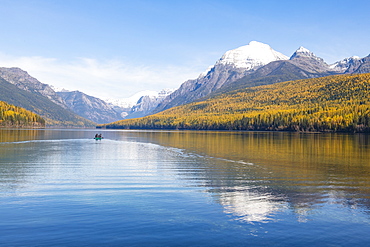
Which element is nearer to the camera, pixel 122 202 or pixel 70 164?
pixel 122 202

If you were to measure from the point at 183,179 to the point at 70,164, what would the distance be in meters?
21.9

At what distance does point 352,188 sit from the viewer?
33375 mm

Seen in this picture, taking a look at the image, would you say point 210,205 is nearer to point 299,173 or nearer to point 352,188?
point 352,188

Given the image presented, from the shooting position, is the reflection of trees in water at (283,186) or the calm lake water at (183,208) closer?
the calm lake water at (183,208)

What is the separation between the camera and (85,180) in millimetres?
37250

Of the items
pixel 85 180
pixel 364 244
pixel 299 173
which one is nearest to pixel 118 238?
pixel 364 244

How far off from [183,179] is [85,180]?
1101 centimetres

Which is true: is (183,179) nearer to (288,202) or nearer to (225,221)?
(288,202)

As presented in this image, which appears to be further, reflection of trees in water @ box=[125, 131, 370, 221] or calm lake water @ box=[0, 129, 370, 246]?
reflection of trees in water @ box=[125, 131, 370, 221]

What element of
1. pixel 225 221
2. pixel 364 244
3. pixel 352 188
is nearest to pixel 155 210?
pixel 225 221

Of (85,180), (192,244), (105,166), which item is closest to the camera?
(192,244)

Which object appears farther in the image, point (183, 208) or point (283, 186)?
point (283, 186)

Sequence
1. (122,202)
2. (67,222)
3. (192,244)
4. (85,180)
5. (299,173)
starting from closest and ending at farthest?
(192,244), (67,222), (122,202), (85,180), (299,173)

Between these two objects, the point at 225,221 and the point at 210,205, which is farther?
the point at 210,205
